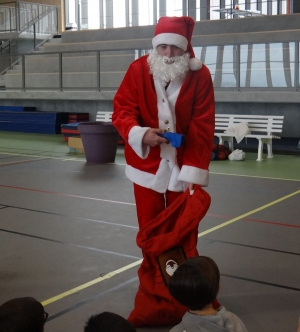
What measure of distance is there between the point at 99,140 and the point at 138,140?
262 inches

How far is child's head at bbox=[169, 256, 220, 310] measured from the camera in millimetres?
2541

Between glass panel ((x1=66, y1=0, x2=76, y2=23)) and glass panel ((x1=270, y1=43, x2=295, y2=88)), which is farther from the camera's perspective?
glass panel ((x1=66, y1=0, x2=76, y2=23))

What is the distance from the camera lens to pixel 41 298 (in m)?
3.78

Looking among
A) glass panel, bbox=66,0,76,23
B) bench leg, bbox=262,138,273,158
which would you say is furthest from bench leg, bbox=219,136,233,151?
glass panel, bbox=66,0,76,23

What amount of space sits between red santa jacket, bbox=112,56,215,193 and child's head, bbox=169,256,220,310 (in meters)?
0.89

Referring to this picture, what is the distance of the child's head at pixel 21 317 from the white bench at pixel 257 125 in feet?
29.0

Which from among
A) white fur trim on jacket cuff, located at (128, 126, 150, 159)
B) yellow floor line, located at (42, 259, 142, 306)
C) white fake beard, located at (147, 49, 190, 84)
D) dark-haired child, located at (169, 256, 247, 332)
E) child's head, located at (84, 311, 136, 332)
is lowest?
yellow floor line, located at (42, 259, 142, 306)

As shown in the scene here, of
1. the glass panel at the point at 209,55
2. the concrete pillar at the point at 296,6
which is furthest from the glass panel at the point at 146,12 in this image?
the glass panel at the point at 209,55

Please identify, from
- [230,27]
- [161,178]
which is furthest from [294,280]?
[230,27]

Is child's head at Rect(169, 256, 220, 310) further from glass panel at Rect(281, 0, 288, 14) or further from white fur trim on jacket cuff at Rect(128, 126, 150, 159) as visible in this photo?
glass panel at Rect(281, 0, 288, 14)

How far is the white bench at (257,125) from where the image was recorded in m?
10.9

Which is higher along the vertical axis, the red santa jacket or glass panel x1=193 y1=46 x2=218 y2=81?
glass panel x1=193 y1=46 x2=218 y2=81

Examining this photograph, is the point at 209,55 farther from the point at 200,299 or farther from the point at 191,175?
the point at 200,299

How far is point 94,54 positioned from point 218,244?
405 inches
